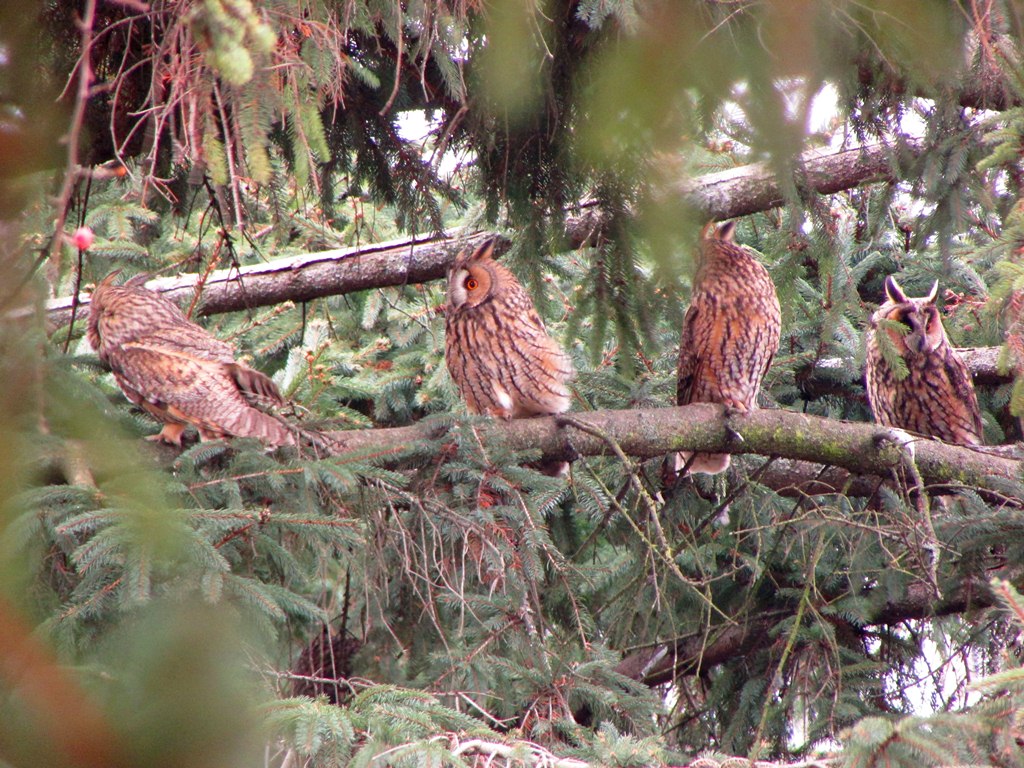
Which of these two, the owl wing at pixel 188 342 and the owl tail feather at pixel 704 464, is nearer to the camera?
the owl wing at pixel 188 342

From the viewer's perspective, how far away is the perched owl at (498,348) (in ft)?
14.6

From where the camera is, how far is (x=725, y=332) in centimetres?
450

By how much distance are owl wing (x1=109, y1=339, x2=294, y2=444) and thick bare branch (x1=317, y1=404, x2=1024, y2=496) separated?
3.28 feet

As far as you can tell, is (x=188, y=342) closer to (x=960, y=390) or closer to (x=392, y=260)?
(x=392, y=260)

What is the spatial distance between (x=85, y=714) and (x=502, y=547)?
2.41m

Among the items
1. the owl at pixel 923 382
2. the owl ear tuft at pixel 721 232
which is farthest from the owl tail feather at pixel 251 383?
the owl at pixel 923 382

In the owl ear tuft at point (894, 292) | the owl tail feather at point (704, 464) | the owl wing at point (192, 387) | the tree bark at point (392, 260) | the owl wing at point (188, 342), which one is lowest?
the owl tail feather at point (704, 464)

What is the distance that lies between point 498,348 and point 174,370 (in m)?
1.38

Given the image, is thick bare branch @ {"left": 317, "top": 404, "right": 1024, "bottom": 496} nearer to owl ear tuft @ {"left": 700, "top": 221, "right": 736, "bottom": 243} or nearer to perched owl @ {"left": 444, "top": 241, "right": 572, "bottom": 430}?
perched owl @ {"left": 444, "top": 241, "right": 572, "bottom": 430}

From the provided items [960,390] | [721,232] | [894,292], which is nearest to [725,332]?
[721,232]

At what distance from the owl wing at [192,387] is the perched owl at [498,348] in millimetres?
997

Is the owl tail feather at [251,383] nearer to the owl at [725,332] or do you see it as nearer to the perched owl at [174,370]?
Answer: the perched owl at [174,370]

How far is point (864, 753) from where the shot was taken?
6.56 feet

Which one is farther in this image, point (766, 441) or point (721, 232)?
point (721, 232)
